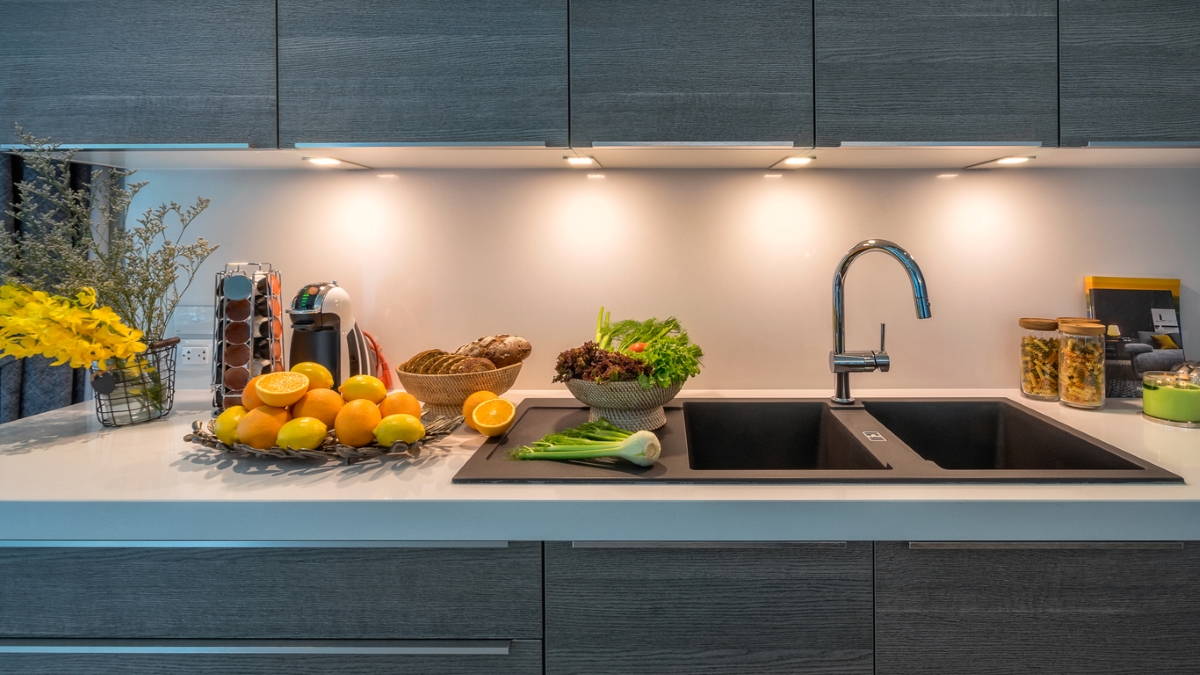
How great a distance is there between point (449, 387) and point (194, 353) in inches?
30.9

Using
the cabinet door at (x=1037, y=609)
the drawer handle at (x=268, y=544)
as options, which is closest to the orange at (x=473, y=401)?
the drawer handle at (x=268, y=544)

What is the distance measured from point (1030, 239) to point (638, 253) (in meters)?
0.97

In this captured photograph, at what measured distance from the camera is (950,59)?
1252mm

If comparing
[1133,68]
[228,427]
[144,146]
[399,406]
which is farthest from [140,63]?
[1133,68]

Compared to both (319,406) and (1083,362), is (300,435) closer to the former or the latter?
(319,406)

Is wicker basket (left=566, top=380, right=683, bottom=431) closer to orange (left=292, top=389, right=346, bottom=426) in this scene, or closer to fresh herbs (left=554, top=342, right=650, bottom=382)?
fresh herbs (left=554, top=342, right=650, bottom=382)

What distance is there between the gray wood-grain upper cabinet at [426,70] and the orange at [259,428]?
56 centimetres

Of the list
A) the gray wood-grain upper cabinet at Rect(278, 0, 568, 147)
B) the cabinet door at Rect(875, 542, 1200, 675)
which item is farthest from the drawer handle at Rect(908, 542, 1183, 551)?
the gray wood-grain upper cabinet at Rect(278, 0, 568, 147)

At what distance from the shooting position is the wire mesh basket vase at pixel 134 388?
132 centimetres

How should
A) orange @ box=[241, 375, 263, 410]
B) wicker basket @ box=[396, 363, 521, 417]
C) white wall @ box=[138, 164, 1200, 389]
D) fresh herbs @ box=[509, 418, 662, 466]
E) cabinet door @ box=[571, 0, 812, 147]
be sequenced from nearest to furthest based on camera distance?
fresh herbs @ box=[509, 418, 662, 466] → orange @ box=[241, 375, 263, 410] → cabinet door @ box=[571, 0, 812, 147] → wicker basket @ box=[396, 363, 521, 417] → white wall @ box=[138, 164, 1200, 389]

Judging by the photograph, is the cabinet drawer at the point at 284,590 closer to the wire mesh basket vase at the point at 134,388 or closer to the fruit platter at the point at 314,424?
the fruit platter at the point at 314,424

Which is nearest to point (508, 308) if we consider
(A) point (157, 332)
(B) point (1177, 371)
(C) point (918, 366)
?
(A) point (157, 332)

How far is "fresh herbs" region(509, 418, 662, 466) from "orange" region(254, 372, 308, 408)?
40 centimetres

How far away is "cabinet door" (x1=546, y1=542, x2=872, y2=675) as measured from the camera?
955 mm
